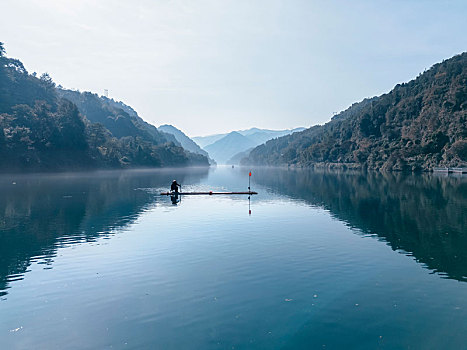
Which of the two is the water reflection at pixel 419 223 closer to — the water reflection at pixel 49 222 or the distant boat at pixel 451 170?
the water reflection at pixel 49 222

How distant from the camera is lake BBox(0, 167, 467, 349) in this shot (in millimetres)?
13438

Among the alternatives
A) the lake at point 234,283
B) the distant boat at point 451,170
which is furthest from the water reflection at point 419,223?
the distant boat at point 451,170

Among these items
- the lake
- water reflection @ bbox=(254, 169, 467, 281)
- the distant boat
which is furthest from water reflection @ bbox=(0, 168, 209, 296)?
the distant boat

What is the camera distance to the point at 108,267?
72.9ft

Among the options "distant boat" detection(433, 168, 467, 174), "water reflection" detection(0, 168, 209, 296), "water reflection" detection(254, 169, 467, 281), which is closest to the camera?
"water reflection" detection(254, 169, 467, 281)

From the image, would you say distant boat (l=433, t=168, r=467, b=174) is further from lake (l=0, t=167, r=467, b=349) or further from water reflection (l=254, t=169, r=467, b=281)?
lake (l=0, t=167, r=467, b=349)

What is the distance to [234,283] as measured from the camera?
1912 cm

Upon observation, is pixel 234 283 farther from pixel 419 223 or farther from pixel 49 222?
pixel 49 222

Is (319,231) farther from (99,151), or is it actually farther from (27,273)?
(99,151)

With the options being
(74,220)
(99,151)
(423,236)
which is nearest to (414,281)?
(423,236)

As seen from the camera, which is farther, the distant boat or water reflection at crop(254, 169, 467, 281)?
the distant boat

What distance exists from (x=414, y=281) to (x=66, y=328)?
1858 cm

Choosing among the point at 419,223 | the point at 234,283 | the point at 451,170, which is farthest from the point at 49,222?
the point at 451,170

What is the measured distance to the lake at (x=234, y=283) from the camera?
44.1ft
